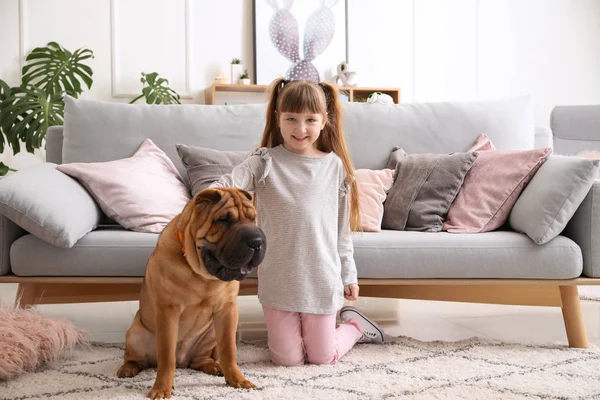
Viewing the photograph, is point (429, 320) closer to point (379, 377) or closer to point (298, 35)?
point (379, 377)

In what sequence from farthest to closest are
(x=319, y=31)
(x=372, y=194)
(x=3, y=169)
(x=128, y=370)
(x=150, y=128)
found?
(x=319, y=31) → (x=3, y=169) → (x=150, y=128) → (x=372, y=194) → (x=128, y=370)

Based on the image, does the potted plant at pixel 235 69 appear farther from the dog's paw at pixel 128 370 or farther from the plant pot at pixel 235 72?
the dog's paw at pixel 128 370

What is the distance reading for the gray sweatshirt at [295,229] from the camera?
1.94m

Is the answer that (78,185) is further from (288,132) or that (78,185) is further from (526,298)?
(526,298)

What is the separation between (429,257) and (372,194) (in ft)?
Result: 1.51

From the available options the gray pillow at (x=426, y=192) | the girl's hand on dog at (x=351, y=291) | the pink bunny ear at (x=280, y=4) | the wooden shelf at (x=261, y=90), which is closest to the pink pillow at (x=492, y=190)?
the gray pillow at (x=426, y=192)

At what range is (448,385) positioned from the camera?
5.86ft

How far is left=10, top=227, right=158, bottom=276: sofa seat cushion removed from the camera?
6.95 feet

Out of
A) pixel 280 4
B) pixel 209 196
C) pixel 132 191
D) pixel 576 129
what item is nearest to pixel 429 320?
Answer: pixel 132 191

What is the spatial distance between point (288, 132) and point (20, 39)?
152 inches

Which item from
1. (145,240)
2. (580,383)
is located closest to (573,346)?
(580,383)

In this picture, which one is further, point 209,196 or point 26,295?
point 26,295

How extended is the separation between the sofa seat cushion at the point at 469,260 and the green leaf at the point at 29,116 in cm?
271

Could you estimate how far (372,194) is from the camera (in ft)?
8.38
